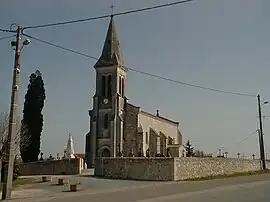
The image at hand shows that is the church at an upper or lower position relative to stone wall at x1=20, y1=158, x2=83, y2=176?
upper

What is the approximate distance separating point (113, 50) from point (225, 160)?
105 ft

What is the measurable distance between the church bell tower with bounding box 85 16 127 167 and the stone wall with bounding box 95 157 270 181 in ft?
78.2

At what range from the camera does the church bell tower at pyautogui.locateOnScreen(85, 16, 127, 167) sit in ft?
206

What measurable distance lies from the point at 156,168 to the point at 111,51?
123 ft

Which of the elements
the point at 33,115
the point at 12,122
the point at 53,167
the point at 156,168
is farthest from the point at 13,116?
the point at 33,115

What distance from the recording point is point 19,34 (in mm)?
20766

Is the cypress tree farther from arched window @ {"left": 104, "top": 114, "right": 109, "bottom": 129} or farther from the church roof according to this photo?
the church roof

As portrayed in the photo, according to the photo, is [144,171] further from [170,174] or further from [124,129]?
[124,129]

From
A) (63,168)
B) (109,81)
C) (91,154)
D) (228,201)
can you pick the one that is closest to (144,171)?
(63,168)

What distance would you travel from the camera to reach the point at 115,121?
6350 cm

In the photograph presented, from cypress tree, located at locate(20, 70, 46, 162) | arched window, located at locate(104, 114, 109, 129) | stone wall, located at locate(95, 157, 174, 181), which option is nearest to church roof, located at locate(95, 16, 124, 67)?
arched window, located at locate(104, 114, 109, 129)

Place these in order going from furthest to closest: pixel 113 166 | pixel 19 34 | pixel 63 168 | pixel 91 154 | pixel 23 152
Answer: pixel 91 154
pixel 23 152
pixel 63 168
pixel 113 166
pixel 19 34

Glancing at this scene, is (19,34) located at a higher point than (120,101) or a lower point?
lower

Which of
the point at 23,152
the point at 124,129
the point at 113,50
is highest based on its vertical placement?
the point at 113,50
